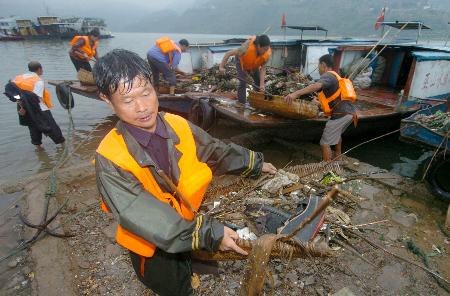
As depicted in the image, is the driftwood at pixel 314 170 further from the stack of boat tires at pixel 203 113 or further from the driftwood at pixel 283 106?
the stack of boat tires at pixel 203 113

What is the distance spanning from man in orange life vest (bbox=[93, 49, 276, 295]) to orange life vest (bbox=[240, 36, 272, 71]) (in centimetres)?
521

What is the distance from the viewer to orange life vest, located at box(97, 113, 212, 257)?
150cm

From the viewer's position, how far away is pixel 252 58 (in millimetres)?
6801

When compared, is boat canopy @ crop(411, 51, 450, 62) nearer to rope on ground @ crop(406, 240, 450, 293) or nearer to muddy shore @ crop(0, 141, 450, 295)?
muddy shore @ crop(0, 141, 450, 295)

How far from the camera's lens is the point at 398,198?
4262 mm

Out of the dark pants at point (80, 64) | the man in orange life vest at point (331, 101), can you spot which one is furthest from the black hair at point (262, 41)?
the dark pants at point (80, 64)

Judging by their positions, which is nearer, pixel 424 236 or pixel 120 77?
pixel 120 77

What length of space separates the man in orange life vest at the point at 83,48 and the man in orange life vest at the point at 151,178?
30.1 feet

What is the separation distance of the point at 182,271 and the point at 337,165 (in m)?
3.66

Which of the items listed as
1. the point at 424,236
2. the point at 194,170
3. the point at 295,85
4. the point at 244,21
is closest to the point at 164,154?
the point at 194,170

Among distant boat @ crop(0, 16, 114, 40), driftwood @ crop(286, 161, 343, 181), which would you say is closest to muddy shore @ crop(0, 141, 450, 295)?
driftwood @ crop(286, 161, 343, 181)

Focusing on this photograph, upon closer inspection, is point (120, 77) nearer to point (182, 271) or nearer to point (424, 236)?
point (182, 271)

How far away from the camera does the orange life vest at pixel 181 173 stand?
59.0 inches

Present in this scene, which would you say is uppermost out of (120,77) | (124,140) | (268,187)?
(120,77)
